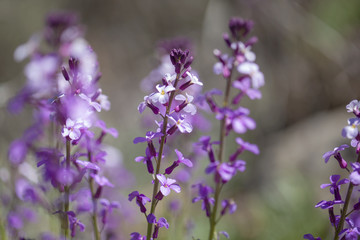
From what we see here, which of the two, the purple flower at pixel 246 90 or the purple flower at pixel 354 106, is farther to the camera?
the purple flower at pixel 246 90

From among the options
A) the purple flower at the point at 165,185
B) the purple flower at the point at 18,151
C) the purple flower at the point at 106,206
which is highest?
the purple flower at the point at 18,151

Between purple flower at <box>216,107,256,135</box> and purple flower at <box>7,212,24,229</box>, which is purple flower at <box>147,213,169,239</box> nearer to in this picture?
purple flower at <box>216,107,256,135</box>

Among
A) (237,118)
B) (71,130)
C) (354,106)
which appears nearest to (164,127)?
(71,130)

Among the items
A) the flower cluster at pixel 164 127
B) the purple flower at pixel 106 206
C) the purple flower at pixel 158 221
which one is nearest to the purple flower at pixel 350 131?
the flower cluster at pixel 164 127

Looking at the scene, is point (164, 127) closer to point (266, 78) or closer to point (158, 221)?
point (158, 221)

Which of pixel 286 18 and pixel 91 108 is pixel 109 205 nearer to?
pixel 91 108

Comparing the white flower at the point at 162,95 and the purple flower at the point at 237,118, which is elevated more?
the purple flower at the point at 237,118

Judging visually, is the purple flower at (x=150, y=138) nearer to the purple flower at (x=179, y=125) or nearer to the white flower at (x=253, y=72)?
the purple flower at (x=179, y=125)
